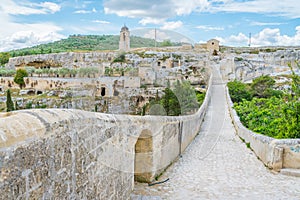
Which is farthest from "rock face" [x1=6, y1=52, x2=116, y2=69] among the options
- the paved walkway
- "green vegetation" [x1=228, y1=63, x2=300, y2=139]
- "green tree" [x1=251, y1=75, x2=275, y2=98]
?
the paved walkway

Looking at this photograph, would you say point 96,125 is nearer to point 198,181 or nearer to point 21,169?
point 21,169

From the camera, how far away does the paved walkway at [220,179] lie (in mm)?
4470

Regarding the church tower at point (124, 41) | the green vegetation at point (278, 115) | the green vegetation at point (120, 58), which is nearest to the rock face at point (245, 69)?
the green vegetation at point (278, 115)

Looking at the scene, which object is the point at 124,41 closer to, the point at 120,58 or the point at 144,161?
the point at 120,58

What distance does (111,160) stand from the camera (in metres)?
3.23

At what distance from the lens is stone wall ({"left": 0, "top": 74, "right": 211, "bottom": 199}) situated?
158 cm

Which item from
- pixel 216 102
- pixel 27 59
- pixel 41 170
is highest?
pixel 27 59

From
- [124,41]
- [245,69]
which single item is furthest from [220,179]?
[124,41]

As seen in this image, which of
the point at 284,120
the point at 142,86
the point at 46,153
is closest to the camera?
the point at 46,153

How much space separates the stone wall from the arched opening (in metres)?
0.77

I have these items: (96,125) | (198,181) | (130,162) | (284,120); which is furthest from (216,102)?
(96,125)

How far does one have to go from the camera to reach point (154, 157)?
16.9 ft

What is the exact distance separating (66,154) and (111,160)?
3.76 ft

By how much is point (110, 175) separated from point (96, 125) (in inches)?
29.9
